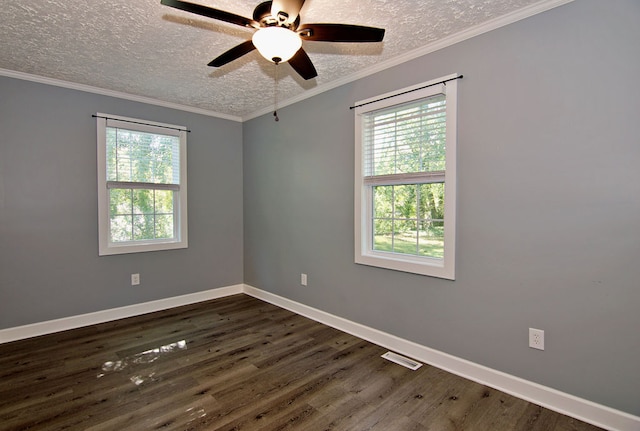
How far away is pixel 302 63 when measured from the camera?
84.0 inches

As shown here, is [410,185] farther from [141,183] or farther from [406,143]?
[141,183]

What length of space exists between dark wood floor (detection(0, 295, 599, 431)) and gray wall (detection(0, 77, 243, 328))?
0.43 m

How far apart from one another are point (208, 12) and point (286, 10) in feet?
1.25

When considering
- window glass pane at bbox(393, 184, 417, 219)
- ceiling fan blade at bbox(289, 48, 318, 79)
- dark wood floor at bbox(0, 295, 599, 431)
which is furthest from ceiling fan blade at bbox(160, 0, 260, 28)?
dark wood floor at bbox(0, 295, 599, 431)

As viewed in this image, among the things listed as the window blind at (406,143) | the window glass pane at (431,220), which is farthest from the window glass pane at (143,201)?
the window glass pane at (431,220)

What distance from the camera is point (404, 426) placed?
1938mm

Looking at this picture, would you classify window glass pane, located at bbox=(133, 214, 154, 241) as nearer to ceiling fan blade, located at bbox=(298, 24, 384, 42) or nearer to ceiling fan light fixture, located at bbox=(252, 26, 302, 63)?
ceiling fan light fixture, located at bbox=(252, 26, 302, 63)

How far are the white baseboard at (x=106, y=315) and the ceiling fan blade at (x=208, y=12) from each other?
3411 millimetres

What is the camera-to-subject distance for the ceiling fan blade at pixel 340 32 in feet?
5.57

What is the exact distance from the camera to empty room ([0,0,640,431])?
1.92 meters

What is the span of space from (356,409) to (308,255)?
189cm

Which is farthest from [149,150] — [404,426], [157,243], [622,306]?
[622,306]

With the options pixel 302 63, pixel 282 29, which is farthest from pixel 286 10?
pixel 302 63

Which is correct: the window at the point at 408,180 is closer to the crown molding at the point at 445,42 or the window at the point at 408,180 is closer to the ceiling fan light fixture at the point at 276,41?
the crown molding at the point at 445,42
